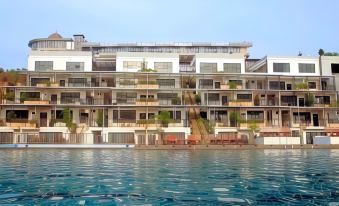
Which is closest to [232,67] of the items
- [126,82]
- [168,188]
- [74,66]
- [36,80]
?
[126,82]

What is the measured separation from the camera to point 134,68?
190ft

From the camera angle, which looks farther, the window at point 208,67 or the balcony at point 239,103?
the window at point 208,67

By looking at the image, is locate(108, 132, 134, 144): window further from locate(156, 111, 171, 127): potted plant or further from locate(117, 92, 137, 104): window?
locate(117, 92, 137, 104): window

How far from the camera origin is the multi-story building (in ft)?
170

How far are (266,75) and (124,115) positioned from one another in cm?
2118

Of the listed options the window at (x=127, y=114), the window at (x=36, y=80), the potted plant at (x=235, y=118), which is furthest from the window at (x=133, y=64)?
the potted plant at (x=235, y=118)

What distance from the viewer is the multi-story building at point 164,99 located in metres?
51.9

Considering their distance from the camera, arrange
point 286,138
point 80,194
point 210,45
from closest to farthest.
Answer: point 80,194 → point 286,138 → point 210,45

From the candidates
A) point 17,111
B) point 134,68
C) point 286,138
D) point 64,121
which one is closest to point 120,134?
point 64,121

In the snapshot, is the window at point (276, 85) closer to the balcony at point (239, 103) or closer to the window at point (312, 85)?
the window at point (312, 85)

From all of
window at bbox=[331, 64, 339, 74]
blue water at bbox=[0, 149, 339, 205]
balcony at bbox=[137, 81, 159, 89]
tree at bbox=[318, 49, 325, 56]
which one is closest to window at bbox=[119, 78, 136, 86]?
balcony at bbox=[137, 81, 159, 89]

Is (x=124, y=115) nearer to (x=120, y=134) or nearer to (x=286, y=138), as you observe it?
(x=120, y=134)

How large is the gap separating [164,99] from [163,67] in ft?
18.3

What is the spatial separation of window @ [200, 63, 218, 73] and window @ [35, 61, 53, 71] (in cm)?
2219
